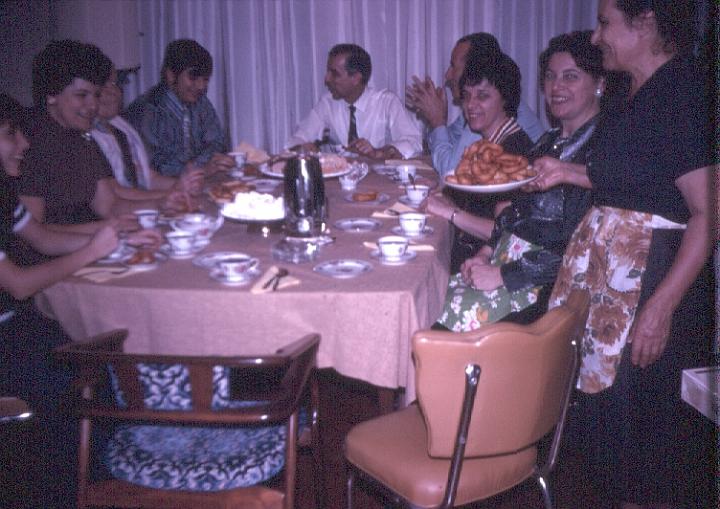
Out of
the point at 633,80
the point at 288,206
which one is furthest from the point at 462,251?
the point at 633,80

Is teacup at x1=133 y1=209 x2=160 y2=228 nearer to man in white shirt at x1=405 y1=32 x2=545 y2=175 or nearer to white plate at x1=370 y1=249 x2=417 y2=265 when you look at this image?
white plate at x1=370 y1=249 x2=417 y2=265

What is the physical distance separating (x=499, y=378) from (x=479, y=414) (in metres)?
0.09

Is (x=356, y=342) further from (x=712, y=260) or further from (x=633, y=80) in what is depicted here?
(x=633, y=80)

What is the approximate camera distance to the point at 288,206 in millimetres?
2314

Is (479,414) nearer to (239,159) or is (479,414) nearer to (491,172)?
(491,172)

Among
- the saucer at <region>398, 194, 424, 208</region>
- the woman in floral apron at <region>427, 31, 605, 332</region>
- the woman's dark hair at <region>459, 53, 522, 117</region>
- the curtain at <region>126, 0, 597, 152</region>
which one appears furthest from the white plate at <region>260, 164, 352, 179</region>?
the curtain at <region>126, 0, 597, 152</region>

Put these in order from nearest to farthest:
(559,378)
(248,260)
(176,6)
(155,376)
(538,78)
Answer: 1. (559,378)
2. (155,376)
3. (248,260)
4. (538,78)
5. (176,6)

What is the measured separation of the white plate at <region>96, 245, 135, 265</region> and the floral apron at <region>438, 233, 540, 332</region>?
3.62ft

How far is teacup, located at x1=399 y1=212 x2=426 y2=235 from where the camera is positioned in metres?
2.31

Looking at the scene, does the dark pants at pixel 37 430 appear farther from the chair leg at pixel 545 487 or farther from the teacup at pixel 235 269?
the chair leg at pixel 545 487

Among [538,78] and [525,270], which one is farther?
[538,78]

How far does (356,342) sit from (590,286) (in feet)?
2.51

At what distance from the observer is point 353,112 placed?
4.81 m

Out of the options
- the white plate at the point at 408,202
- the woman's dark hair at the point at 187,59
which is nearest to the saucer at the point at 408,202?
the white plate at the point at 408,202
